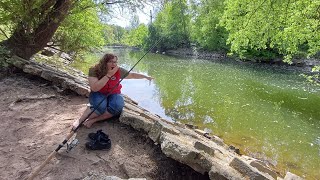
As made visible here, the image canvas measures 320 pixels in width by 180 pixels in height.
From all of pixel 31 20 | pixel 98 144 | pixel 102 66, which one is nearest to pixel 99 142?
pixel 98 144

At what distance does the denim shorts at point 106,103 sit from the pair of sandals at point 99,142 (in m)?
0.65

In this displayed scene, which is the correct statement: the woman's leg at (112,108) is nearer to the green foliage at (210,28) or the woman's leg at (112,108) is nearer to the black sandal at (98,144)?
the black sandal at (98,144)

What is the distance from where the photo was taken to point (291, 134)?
10547 millimetres

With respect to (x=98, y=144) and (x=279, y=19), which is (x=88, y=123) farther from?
(x=279, y=19)

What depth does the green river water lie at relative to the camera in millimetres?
8977

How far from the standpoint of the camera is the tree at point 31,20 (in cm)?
849

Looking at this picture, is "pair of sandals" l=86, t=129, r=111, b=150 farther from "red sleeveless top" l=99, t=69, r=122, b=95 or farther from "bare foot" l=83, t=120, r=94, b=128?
"red sleeveless top" l=99, t=69, r=122, b=95

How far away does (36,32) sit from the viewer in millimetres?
9305

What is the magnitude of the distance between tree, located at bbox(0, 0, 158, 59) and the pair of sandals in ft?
17.9

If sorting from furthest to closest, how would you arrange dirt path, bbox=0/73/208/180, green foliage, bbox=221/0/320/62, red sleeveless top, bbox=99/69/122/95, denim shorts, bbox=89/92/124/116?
green foliage, bbox=221/0/320/62 < red sleeveless top, bbox=99/69/122/95 < denim shorts, bbox=89/92/124/116 < dirt path, bbox=0/73/208/180

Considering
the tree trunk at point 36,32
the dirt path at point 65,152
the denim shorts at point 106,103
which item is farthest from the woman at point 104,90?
the tree trunk at point 36,32

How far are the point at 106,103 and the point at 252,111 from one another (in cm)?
972

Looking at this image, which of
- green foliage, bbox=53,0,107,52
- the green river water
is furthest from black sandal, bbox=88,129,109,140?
green foliage, bbox=53,0,107,52

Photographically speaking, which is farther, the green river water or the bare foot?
the green river water
